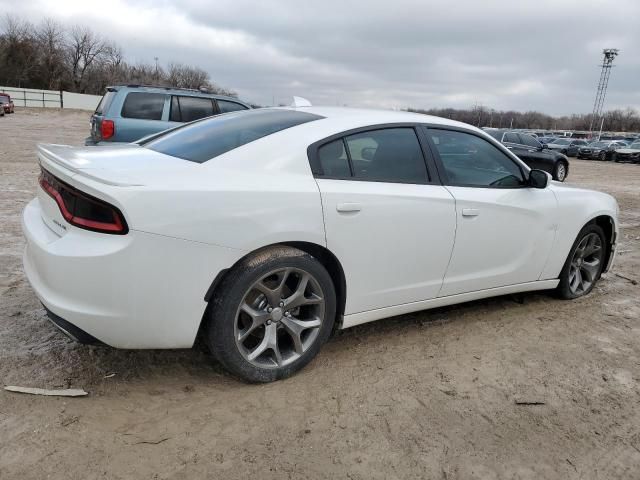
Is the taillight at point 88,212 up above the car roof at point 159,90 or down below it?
below

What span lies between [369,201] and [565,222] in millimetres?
2028

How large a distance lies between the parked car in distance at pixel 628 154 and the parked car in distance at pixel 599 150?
651mm

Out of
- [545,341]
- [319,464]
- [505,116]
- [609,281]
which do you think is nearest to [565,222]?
[545,341]

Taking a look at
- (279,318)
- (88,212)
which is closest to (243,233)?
(279,318)

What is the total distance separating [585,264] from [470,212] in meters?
1.80

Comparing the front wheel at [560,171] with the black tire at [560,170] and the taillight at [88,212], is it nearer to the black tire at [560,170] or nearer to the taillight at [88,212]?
the black tire at [560,170]

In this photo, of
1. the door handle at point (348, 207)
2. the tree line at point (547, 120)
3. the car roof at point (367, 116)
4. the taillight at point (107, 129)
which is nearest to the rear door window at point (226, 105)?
the taillight at point (107, 129)

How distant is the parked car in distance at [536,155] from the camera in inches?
655

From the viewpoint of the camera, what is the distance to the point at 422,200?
10.6 ft

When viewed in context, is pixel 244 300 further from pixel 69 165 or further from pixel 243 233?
pixel 69 165

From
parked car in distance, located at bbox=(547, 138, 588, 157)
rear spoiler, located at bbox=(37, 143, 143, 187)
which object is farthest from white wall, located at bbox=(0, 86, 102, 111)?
rear spoiler, located at bbox=(37, 143, 143, 187)

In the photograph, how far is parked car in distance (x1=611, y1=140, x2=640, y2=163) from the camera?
31672 mm

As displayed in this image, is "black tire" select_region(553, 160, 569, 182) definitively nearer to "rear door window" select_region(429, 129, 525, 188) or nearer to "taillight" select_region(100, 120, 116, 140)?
"taillight" select_region(100, 120, 116, 140)

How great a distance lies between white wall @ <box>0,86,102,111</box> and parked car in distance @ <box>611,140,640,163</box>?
51.4m
